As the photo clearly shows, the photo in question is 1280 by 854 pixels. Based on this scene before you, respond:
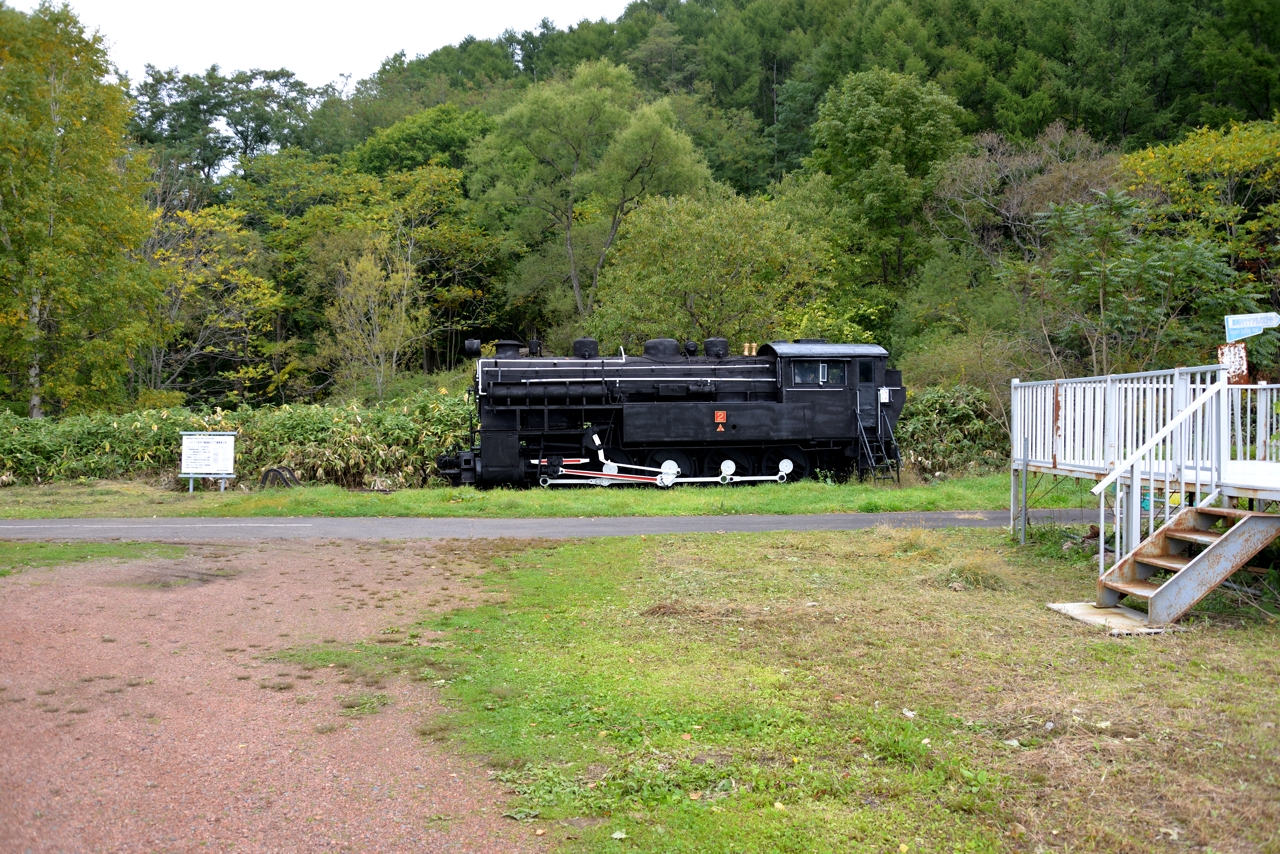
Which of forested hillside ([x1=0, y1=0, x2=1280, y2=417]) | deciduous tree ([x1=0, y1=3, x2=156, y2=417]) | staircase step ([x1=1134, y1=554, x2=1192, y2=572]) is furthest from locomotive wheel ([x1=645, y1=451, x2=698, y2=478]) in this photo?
deciduous tree ([x1=0, y1=3, x2=156, y2=417])

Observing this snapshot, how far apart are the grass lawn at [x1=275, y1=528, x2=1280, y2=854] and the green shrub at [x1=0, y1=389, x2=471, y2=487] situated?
45.3 ft

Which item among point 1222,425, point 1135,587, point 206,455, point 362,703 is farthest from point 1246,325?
point 206,455

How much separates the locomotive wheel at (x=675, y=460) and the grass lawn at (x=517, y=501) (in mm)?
2231

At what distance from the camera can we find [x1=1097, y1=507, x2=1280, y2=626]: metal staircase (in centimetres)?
754

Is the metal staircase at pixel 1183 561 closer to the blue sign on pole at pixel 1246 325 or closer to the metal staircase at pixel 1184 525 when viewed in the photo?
the metal staircase at pixel 1184 525

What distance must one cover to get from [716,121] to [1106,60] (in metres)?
23.2

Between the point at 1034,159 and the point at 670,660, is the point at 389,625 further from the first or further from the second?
the point at 1034,159

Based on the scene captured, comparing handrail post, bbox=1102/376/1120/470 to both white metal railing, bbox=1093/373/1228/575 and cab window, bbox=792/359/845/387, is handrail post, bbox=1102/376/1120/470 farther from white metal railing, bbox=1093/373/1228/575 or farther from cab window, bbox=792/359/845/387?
cab window, bbox=792/359/845/387

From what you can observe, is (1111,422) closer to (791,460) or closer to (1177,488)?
(1177,488)

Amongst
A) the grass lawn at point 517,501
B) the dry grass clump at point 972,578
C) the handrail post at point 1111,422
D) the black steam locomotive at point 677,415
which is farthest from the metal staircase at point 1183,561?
the black steam locomotive at point 677,415

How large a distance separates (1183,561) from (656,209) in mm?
24744

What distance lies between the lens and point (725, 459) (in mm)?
22750

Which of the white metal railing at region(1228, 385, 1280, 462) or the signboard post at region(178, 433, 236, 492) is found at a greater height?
the white metal railing at region(1228, 385, 1280, 462)

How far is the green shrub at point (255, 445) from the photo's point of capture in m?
22.0
